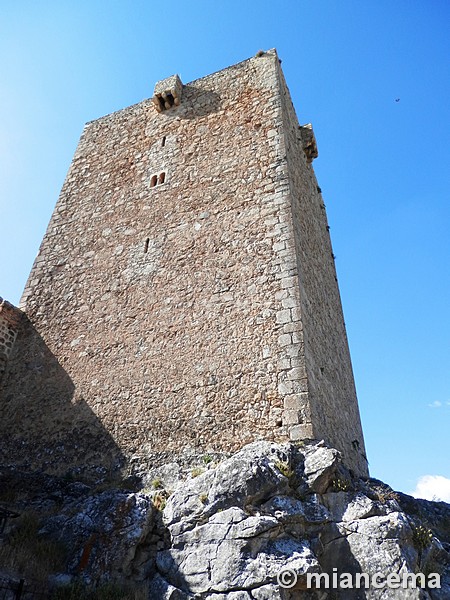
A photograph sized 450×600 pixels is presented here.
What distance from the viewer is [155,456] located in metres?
7.13

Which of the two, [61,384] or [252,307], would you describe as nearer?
[252,307]

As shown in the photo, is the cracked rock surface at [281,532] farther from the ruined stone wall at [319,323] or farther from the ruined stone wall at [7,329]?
the ruined stone wall at [7,329]

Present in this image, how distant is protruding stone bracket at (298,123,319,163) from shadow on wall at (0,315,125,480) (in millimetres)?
7928

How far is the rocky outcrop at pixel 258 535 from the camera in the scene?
194 inches

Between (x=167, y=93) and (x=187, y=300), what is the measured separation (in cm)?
619

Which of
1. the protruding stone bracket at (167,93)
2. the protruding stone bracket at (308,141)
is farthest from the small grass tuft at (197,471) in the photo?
the protruding stone bracket at (167,93)

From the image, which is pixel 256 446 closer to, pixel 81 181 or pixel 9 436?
pixel 9 436

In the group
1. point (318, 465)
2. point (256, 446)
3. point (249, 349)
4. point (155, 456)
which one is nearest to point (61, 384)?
point (155, 456)

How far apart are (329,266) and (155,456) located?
6810 mm

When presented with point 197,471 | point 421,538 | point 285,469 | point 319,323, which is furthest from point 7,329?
point 421,538

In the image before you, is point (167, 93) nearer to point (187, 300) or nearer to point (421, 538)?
point (187, 300)

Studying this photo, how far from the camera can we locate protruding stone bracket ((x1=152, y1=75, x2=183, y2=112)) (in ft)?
38.4

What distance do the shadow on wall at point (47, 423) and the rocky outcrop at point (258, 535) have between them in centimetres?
122

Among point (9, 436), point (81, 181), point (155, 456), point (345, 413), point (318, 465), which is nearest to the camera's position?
point (318, 465)
